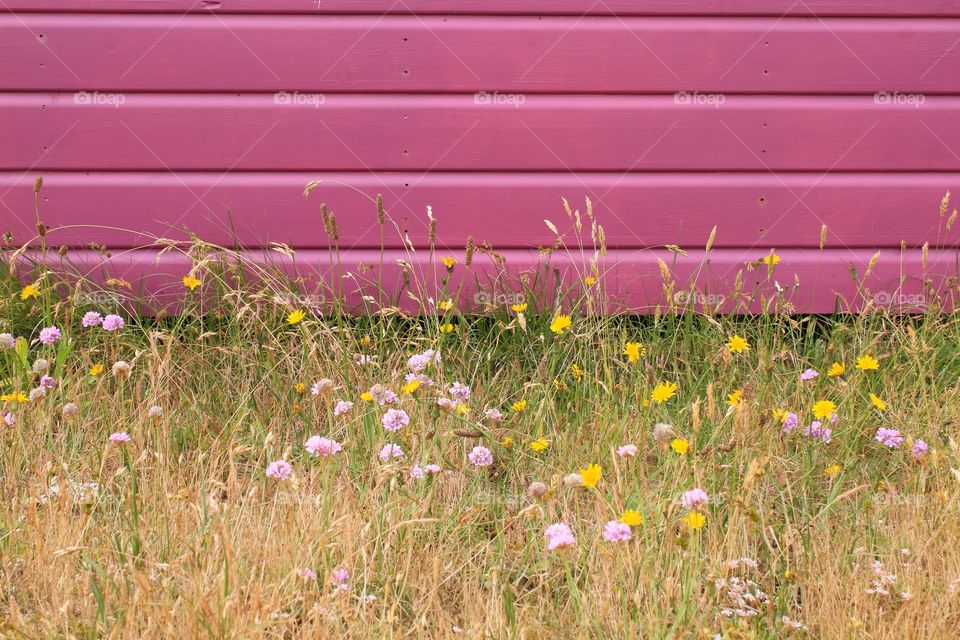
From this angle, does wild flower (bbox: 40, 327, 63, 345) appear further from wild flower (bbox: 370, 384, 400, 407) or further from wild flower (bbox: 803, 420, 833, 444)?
wild flower (bbox: 803, 420, 833, 444)

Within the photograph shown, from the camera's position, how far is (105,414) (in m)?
2.39

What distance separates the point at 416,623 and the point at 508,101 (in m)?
2.01

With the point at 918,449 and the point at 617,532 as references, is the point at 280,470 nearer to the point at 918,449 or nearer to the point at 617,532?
the point at 617,532

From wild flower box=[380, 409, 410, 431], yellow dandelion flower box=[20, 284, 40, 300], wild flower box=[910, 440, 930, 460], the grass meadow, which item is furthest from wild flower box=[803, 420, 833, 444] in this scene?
yellow dandelion flower box=[20, 284, 40, 300]

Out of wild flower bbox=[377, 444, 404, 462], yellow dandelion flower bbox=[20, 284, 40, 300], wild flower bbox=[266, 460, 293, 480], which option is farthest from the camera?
yellow dandelion flower bbox=[20, 284, 40, 300]

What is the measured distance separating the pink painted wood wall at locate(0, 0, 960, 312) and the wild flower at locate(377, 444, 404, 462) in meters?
1.17

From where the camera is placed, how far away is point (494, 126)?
2.99 metres

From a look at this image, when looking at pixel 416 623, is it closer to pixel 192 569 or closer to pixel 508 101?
pixel 192 569

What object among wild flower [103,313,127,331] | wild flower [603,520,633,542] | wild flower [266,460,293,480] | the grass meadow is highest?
wild flower [103,313,127,331]

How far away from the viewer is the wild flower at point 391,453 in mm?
1865

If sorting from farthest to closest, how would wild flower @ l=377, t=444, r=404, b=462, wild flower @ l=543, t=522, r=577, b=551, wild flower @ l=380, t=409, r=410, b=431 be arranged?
wild flower @ l=380, t=409, r=410, b=431, wild flower @ l=377, t=444, r=404, b=462, wild flower @ l=543, t=522, r=577, b=551

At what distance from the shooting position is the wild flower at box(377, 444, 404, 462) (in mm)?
1865

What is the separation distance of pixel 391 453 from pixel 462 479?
0.80ft

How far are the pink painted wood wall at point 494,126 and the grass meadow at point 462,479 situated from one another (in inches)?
8.1
